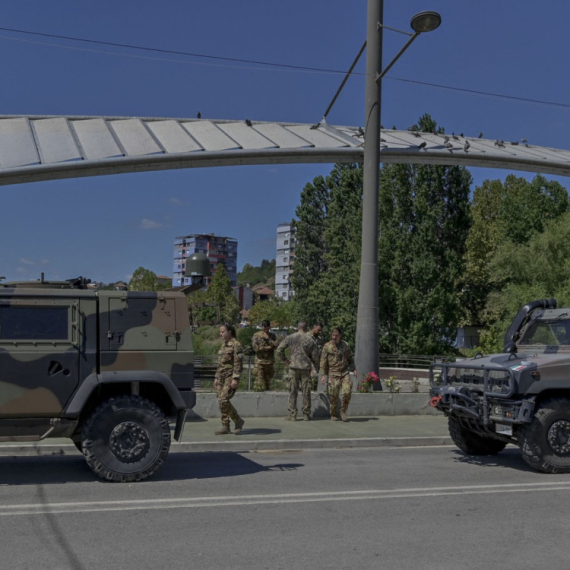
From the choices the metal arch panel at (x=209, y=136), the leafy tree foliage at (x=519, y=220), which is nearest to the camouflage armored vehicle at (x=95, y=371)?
the metal arch panel at (x=209, y=136)

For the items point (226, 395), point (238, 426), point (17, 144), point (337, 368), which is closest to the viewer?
point (226, 395)

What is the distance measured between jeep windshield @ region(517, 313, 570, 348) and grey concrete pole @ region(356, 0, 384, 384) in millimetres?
4645

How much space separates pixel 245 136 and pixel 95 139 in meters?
4.04

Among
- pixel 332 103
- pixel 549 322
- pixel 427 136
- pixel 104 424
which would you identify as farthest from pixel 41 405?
pixel 427 136

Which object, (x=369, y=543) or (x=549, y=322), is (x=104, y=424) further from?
(x=549, y=322)

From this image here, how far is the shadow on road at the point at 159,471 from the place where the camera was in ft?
26.6

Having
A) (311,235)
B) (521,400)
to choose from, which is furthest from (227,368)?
(311,235)

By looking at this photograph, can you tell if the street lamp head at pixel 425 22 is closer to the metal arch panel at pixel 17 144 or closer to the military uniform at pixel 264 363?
the military uniform at pixel 264 363

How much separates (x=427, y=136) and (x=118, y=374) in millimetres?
18671

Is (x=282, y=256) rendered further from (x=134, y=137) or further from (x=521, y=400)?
Result: (x=521, y=400)

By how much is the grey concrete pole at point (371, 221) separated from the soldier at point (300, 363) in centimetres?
201

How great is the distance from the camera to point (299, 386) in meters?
13.2

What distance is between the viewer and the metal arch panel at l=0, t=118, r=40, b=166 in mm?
16141

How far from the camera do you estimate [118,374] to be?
25.9 ft
